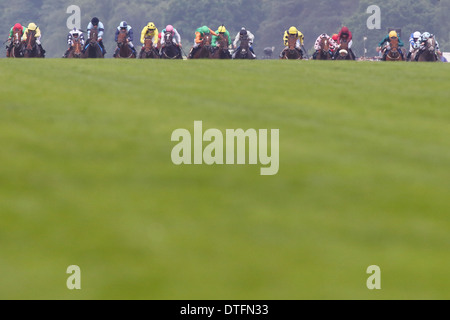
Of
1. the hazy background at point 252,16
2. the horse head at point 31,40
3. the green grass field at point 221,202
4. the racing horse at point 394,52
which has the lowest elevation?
the green grass field at point 221,202

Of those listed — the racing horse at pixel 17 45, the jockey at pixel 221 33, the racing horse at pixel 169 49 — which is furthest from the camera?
the jockey at pixel 221 33

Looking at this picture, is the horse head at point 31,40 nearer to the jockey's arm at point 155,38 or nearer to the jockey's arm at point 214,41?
the jockey's arm at point 155,38

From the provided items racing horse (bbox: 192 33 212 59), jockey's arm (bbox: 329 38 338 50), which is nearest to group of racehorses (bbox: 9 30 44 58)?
racing horse (bbox: 192 33 212 59)

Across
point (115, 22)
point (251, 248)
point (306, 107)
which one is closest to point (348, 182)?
point (251, 248)

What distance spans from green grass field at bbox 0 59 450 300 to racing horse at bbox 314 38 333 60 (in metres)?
17.8

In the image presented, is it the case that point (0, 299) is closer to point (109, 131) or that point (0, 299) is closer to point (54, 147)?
point (54, 147)

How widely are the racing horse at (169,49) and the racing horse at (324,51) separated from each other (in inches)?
170

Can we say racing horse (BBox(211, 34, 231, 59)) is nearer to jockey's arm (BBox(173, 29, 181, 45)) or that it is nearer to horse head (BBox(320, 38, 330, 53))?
jockey's arm (BBox(173, 29, 181, 45))

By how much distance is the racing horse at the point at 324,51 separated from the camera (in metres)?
32.4

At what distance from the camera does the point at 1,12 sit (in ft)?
329

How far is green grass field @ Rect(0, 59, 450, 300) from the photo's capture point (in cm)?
610

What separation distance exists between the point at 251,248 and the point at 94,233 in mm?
1060

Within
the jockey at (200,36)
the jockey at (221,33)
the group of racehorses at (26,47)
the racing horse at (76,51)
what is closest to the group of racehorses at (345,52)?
the jockey at (221,33)
